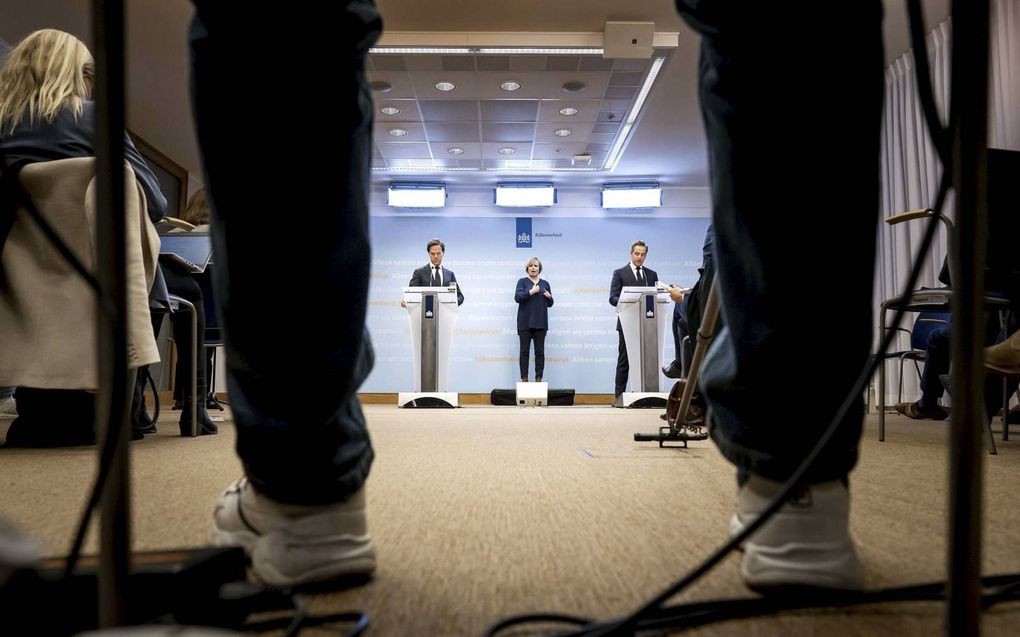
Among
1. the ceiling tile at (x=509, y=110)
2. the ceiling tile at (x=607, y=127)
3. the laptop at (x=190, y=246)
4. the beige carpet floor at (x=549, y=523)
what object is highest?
the ceiling tile at (x=509, y=110)

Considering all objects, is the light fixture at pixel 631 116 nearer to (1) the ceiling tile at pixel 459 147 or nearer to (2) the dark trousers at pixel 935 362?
(1) the ceiling tile at pixel 459 147

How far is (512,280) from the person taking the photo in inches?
298

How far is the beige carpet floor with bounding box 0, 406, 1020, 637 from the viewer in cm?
49

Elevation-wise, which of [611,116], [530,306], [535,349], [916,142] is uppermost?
[611,116]

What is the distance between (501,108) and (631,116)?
1052 mm

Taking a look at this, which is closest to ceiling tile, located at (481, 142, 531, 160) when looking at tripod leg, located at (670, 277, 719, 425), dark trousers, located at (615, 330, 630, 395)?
dark trousers, located at (615, 330, 630, 395)

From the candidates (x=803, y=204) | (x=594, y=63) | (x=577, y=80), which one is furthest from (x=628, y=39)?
(x=803, y=204)

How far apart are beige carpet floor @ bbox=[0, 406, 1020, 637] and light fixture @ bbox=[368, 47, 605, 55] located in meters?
3.27

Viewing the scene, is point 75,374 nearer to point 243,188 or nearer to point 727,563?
point 243,188

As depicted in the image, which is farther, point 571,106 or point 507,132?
point 507,132

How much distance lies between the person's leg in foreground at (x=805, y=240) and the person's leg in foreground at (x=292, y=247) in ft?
0.98

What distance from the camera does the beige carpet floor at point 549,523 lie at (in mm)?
492

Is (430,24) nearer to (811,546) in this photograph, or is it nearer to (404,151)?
(404,151)

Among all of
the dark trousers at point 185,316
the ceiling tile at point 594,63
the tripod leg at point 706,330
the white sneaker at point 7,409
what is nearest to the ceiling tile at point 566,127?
the ceiling tile at point 594,63
